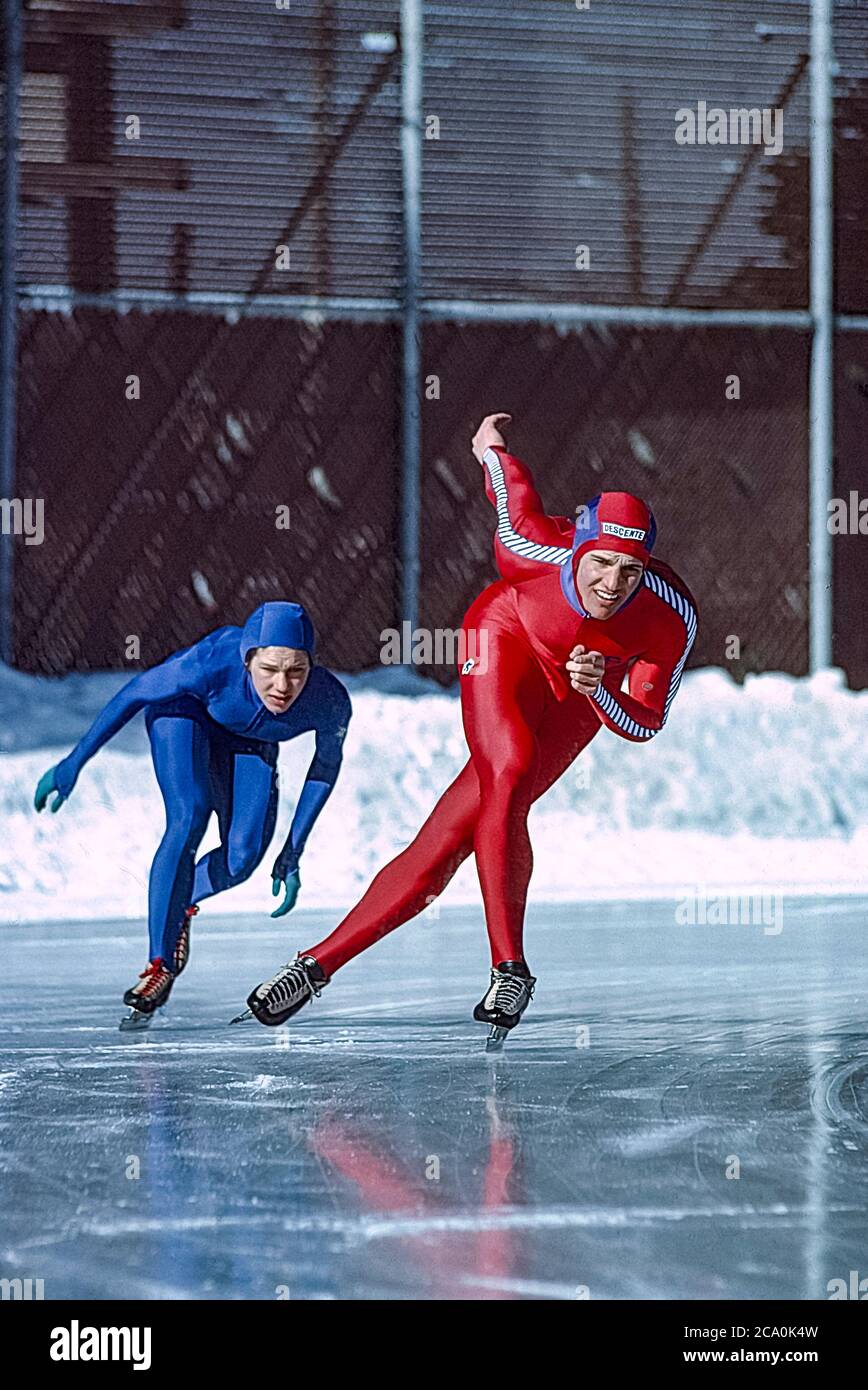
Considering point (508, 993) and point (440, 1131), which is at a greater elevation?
point (508, 993)

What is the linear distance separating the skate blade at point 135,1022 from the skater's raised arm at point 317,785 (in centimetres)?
57

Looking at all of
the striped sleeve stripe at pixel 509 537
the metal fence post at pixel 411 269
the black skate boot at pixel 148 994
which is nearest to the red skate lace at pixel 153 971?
the black skate boot at pixel 148 994

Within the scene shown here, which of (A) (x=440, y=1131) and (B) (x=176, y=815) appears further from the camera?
(B) (x=176, y=815)

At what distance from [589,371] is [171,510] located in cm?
267

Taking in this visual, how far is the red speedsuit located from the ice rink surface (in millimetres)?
427

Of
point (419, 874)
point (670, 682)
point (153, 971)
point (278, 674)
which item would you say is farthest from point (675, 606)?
point (153, 971)

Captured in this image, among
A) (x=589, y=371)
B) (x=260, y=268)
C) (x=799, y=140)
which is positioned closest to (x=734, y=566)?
(x=589, y=371)

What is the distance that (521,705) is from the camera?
539 cm

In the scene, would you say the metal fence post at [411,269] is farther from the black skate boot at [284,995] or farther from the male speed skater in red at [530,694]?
the black skate boot at [284,995]

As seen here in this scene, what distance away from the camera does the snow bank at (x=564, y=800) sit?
859 cm

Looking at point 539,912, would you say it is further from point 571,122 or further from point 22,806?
point 571,122

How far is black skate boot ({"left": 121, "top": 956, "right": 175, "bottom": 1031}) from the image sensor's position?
538 cm

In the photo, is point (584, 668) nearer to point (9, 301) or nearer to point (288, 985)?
point (288, 985)

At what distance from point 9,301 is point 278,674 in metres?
5.30
